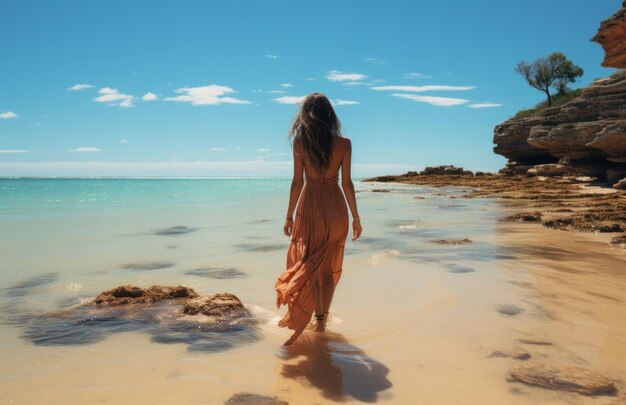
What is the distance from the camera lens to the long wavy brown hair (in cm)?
407

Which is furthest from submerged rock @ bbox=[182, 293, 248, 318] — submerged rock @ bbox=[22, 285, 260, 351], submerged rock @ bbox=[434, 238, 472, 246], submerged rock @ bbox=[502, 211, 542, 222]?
submerged rock @ bbox=[502, 211, 542, 222]

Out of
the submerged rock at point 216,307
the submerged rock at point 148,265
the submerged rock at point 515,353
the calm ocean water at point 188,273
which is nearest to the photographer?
the submerged rock at point 515,353

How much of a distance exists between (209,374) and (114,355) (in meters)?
0.92

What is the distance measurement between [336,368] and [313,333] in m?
0.78

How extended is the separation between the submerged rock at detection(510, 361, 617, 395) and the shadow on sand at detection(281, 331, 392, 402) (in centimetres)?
97

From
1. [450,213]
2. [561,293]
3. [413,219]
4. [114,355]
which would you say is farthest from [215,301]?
[450,213]

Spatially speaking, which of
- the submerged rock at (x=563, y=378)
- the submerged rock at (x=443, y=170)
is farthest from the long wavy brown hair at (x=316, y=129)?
the submerged rock at (x=443, y=170)

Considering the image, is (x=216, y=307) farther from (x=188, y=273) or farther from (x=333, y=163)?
(x=188, y=273)

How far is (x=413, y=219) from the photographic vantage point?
46.4 feet

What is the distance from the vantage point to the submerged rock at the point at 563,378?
288cm

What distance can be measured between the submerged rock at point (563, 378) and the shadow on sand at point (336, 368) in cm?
97

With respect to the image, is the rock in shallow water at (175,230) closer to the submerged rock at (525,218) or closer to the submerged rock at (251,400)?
the submerged rock at (525,218)

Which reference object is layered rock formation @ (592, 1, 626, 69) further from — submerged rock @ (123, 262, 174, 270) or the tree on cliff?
the tree on cliff

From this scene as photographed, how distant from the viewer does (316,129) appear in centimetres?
407
